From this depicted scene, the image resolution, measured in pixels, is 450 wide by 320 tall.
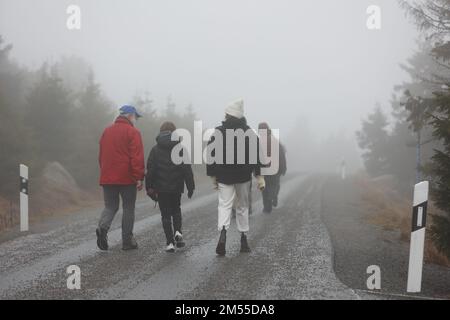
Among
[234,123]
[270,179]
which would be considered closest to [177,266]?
[234,123]

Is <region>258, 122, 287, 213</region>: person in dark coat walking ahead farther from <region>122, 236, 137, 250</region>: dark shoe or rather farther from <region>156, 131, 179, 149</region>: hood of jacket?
<region>122, 236, 137, 250</region>: dark shoe

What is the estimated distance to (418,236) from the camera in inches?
225

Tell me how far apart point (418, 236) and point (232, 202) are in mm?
3037

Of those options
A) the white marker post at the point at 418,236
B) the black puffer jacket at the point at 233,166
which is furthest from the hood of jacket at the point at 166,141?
the white marker post at the point at 418,236

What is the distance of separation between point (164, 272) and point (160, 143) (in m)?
2.47

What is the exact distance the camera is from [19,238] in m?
8.25

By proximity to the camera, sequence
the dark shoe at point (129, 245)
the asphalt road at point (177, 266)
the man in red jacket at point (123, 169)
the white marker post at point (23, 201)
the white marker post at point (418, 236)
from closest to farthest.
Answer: the asphalt road at point (177, 266) < the white marker post at point (418, 236) < the dark shoe at point (129, 245) < the man in red jacket at point (123, 169) < the white marker post at point (23, 201)

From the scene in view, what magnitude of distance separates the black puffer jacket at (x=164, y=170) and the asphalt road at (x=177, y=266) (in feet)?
3.34

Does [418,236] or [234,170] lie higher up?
[234,170]

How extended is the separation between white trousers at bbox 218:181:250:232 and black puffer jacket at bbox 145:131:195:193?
736 mm

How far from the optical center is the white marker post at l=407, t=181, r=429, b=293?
18.4 feet

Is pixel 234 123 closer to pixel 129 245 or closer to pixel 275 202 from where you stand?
pixel 129 245

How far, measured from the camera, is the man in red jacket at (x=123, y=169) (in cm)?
766

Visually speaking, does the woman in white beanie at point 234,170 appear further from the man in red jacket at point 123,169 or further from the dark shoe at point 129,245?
the dark shoe at point 129,245
